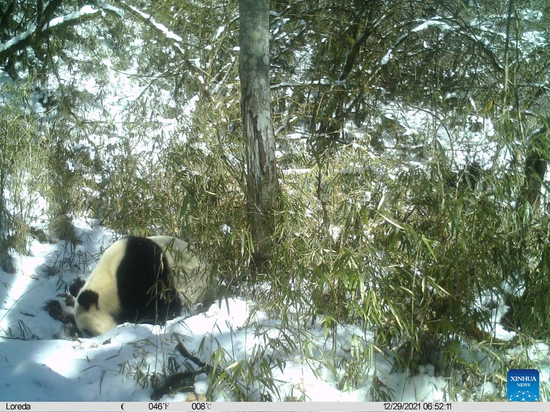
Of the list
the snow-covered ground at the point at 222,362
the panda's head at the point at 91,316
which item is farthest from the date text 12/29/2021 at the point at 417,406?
the panda's head at the point at 91,316

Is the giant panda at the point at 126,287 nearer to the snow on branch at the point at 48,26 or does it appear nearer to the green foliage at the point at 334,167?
the green foliage at the point at 334,167

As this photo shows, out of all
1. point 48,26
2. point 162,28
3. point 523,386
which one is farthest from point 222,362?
point 48,26

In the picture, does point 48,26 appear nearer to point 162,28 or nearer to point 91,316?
point 162,28

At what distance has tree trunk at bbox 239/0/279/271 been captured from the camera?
2.37 meters

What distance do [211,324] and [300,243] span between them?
58 centimetres

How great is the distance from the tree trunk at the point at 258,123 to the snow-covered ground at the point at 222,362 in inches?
16.2

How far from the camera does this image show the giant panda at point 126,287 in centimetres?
264

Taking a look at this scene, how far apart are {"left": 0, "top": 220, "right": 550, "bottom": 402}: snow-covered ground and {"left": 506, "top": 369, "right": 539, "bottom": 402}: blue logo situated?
5 centimetres

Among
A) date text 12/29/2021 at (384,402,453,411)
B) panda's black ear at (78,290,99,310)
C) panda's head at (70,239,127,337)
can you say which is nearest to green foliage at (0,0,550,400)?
date text 12/29/2021 at (384,402,453,411)

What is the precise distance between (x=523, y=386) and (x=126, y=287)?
215 centimetres

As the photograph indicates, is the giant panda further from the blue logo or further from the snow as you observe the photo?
the snow

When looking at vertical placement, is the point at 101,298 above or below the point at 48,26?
below

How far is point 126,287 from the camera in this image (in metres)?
2.86

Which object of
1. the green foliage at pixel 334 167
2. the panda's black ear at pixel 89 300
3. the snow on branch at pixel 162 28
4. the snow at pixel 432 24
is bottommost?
the panda's black ear at pixel 89 300
